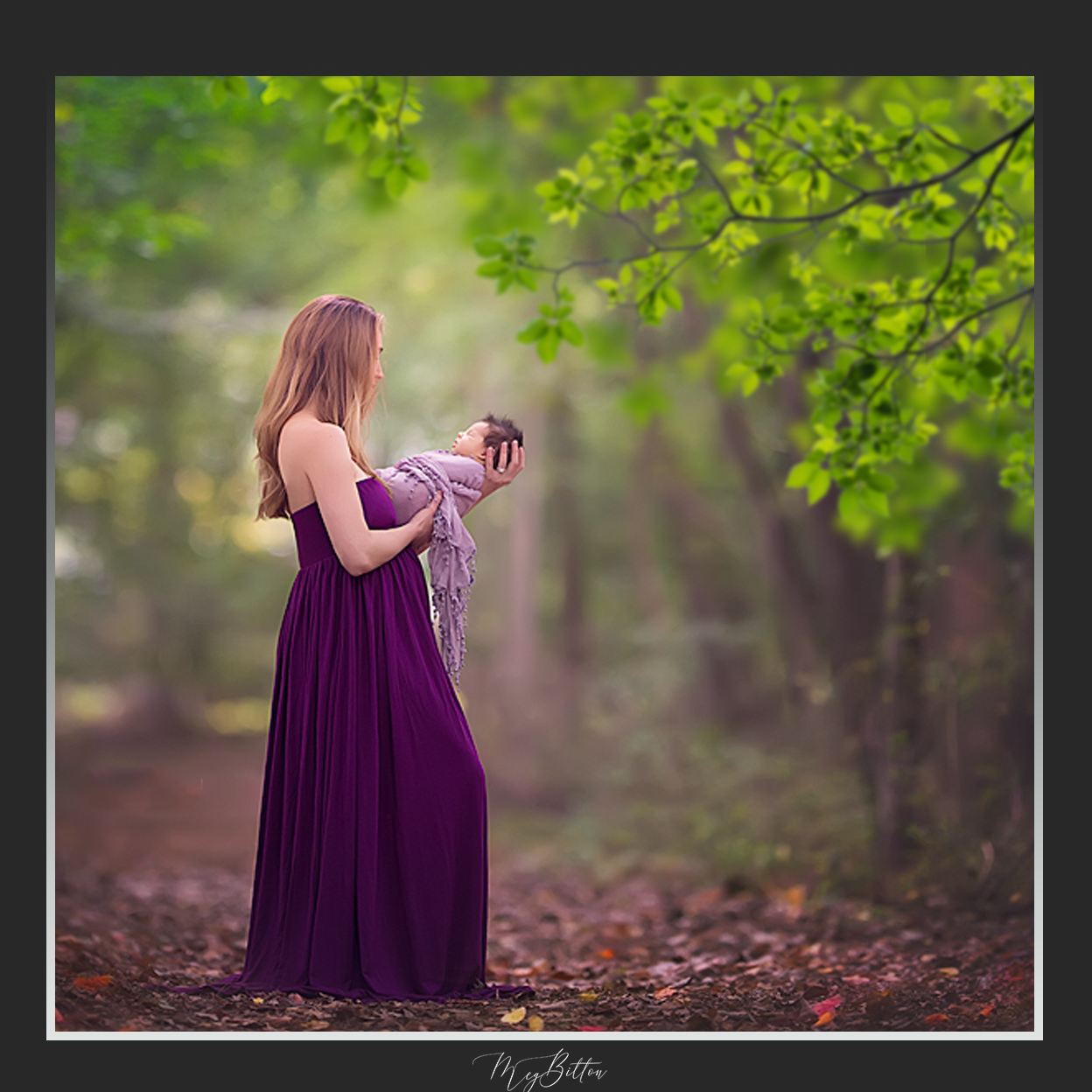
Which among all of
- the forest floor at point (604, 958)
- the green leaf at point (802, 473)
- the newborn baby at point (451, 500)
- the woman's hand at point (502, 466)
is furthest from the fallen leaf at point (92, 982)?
the green leaf at point (802, 473)

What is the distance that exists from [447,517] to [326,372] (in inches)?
23.2

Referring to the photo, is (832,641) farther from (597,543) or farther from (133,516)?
(133,516)

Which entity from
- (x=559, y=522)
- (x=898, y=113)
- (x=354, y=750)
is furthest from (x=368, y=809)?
(x=559, y=522)

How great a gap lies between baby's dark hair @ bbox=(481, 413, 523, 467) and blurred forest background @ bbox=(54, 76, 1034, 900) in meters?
0.99

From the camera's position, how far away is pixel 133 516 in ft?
44.7

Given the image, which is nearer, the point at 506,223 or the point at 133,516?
the point at 506,223

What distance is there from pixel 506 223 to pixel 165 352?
7723mm

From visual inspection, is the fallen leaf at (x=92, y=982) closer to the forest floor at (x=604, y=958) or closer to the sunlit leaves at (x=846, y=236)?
the forest floor at (x=604, y=958)

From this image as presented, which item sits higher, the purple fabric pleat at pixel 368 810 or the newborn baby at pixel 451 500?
the newborn baby at pixel 451 500

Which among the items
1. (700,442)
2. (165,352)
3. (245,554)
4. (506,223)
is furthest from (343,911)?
(245,554)

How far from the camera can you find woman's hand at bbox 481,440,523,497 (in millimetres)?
3635

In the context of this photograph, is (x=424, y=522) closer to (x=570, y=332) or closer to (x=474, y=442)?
(x=474, y=442)

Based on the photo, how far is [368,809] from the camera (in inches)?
132

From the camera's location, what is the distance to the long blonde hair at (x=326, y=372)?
341 cm
